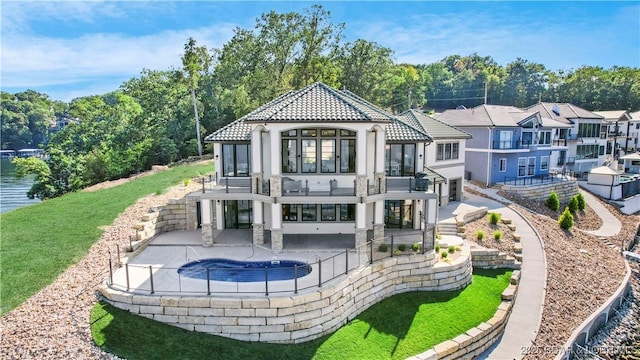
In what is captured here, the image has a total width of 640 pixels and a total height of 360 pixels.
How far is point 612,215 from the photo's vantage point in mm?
33094

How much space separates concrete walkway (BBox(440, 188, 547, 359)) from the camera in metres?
14.1

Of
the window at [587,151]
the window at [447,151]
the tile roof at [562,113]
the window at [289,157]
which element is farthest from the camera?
the window at [587,151]

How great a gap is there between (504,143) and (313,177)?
21.9m

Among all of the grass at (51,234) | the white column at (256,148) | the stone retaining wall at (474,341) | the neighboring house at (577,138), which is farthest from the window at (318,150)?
the neighboring house at (577,138)

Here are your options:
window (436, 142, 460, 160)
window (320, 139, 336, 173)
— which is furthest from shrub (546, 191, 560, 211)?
window (320, 139, 336, 173)

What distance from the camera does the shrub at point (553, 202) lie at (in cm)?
3100

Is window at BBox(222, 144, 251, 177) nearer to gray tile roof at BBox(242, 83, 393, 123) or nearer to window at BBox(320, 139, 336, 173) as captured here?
gray tile roof at BBox(242, 83, 393, 123)

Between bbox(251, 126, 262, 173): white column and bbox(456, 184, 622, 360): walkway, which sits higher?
bbox(251, 126, 262, 173): white column

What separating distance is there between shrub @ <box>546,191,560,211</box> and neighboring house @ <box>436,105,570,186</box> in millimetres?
3777

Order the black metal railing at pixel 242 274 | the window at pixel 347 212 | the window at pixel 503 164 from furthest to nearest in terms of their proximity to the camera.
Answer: the window at pixel 503 164 → the window at pixel 347 212 → the black metal railing at pixel 242 274

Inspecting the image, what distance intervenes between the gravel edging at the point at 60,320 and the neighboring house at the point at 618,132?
5077 centimetres

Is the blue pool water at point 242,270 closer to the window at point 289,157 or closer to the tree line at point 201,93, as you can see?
the window at point 289,157

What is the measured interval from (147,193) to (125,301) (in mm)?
12092

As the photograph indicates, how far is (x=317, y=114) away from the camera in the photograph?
1673 cm
